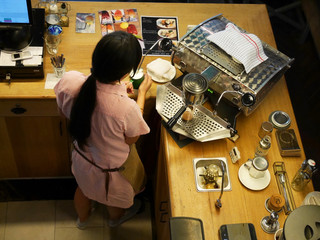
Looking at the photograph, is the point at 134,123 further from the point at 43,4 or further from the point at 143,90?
the point at 43,4

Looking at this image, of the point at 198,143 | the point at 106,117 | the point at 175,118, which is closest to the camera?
the point at 106,117

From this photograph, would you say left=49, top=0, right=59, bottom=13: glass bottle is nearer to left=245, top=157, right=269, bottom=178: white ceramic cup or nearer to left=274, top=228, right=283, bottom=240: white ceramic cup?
left=245, top=157, right=269, bottom=178: white ceramic cup

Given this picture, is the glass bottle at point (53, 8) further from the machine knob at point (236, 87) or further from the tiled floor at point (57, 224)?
the tiled floor at point (57, 224)

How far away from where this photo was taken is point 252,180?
1.83m

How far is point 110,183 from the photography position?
1.97 meters

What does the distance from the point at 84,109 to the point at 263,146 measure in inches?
34.4

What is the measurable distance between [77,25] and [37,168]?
96cm

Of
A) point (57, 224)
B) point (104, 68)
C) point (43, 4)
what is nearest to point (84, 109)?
point (104, 68)

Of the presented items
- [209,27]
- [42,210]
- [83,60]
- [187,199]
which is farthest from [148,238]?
[209,27]

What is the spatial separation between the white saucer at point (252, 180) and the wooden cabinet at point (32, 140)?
1027mm

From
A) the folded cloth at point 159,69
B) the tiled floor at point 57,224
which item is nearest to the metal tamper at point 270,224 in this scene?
the folded cloth at point 159,69

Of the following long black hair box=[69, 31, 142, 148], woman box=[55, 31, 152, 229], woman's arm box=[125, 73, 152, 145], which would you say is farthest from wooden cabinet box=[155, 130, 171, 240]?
long black hair box=[69, 31, 142, 148]

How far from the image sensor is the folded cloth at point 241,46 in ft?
6.44

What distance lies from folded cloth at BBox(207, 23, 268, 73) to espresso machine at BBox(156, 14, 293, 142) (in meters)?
0.03
